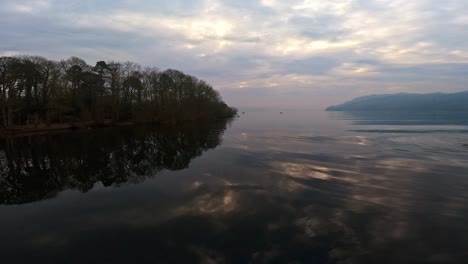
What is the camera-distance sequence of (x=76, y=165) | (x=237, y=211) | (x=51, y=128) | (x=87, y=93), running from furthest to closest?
1. (x=87, y=93)
2. (x=51, y=128)
3. (x=76, y=165)
4. (x=237, y=211)

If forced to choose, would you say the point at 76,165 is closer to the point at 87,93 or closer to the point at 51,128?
the point at 51,128

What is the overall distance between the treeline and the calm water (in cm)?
4343

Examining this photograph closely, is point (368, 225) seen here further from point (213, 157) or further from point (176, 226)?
point (213, 157)

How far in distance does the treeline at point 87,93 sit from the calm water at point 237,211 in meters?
43.4

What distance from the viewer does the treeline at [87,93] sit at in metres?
63.9

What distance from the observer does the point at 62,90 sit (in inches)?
2739

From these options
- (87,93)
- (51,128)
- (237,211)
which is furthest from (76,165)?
(87,93)

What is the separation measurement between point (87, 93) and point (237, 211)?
252 ft

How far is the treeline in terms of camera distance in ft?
209

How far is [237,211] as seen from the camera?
15.4 m

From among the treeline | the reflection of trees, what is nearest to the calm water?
the reflection of trees

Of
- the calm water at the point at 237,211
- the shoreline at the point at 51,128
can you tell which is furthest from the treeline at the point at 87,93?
the calm water at the point at 237,211

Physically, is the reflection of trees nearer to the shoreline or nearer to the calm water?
the calm water

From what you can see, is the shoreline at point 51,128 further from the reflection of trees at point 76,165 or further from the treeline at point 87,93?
the reflection of trees at point 76,165
